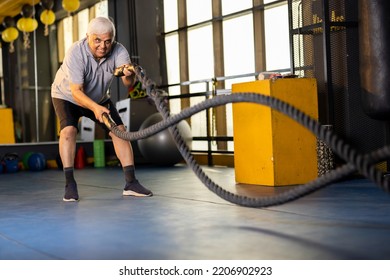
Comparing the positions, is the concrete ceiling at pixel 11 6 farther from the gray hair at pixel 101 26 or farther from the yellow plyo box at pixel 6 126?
the gray hair at pixel 101 26

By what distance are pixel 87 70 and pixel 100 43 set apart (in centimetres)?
24

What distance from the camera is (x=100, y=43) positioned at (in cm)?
426

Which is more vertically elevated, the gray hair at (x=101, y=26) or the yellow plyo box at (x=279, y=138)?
the gray hair at (x=101, y=26)

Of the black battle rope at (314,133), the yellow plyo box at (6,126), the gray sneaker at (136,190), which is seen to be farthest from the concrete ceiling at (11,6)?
the black battle rope at (314,133)

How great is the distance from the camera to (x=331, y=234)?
293 cm

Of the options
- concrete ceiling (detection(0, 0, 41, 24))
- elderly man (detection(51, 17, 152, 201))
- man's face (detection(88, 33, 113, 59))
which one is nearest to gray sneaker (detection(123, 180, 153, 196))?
elderly man (detection(51, 17, 152, 201))

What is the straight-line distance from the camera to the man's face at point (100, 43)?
13.9 ft

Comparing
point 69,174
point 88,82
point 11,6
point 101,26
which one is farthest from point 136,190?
point 11,6

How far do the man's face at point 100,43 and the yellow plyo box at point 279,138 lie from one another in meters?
1.45

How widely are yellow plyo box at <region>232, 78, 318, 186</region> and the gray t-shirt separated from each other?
1335 mm

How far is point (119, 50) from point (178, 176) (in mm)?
2423

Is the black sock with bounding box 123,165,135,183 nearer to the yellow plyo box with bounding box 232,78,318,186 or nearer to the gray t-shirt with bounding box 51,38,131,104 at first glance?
the gray t-shirt with bounding box 51,38,131,104

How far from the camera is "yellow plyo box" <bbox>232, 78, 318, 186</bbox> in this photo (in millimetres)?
5129
